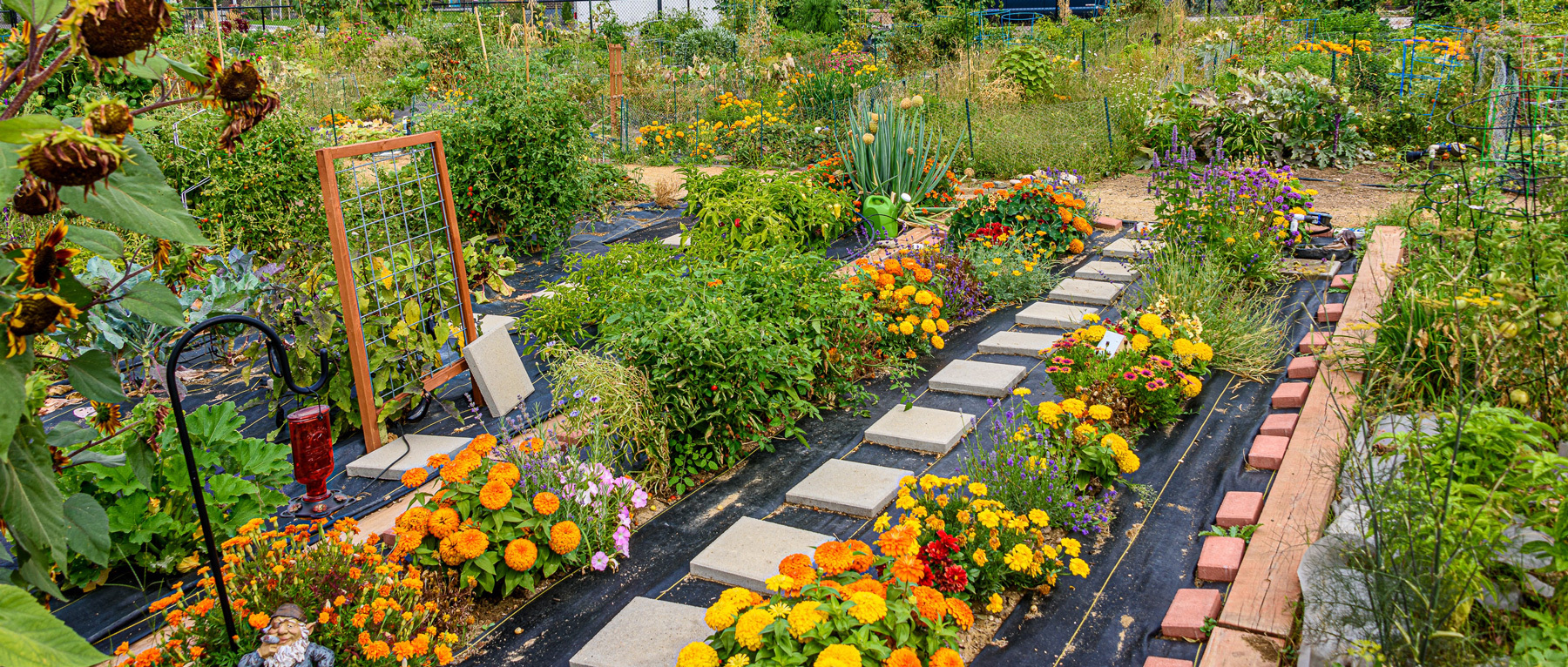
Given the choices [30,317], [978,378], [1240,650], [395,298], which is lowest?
[1240,650]

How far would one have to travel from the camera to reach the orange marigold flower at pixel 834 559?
2.24 meters

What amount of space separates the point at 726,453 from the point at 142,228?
2579mm

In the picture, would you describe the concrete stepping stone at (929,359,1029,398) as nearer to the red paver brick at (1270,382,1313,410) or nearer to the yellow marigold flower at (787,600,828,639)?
the red paver brick at (1270,382,1313,410)

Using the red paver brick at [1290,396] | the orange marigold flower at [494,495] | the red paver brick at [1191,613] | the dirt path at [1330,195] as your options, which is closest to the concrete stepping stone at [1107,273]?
the dirt path at [1330,195]

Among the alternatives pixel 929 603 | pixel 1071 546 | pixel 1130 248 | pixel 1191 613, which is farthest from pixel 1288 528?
pixel 1130 248

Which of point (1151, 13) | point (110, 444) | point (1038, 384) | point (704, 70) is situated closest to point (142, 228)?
point (110, 444)

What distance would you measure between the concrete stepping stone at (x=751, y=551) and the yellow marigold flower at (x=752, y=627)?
0.55 meters

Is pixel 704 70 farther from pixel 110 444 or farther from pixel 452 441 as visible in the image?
pixel 110 444

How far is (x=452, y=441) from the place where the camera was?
3619 mm

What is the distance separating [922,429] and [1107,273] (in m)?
2.34

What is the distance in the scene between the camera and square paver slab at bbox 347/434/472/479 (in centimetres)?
337

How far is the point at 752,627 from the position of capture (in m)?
2.06

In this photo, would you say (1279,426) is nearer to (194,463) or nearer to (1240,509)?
(1240,509)

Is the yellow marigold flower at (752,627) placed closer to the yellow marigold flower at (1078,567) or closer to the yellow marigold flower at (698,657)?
the yellow marigold flower at (698,657)
